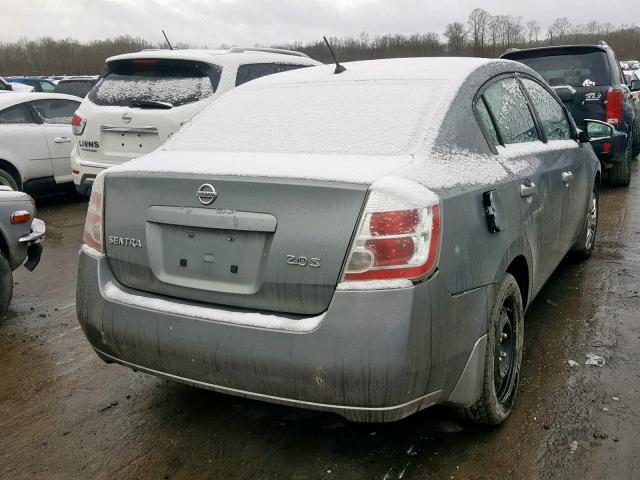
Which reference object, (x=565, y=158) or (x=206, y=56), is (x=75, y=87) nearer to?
(x=206, y=56)

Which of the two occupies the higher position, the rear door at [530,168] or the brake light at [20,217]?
the rear door at [530,168]

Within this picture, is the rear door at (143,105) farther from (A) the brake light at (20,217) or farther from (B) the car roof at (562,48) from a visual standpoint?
(B) the car roof at (562,48)

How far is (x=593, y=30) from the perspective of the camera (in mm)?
88750

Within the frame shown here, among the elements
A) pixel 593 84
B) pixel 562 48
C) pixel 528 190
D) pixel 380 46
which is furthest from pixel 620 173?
pixel 380 46

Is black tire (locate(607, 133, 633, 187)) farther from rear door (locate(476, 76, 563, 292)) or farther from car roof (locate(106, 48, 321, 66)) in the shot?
rear door (locate(476, 76, 563, 292))

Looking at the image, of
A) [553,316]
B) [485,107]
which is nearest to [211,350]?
[485,107]

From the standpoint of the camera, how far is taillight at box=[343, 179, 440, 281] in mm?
2213

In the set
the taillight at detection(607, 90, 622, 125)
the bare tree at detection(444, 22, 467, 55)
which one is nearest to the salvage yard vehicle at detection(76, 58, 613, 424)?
the taillight at detection(607, 90, 622, 125)

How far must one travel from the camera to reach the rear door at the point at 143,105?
20.1 feet

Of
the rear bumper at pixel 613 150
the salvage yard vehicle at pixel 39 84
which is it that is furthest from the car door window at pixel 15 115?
the salvage yard vehicle at pixel 39 84

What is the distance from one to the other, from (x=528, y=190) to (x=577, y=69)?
566 centimetres

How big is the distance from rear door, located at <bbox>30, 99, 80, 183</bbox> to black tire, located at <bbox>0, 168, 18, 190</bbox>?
0.60 m

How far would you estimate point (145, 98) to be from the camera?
6270 mm

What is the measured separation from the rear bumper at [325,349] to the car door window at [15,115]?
21.1 feet
